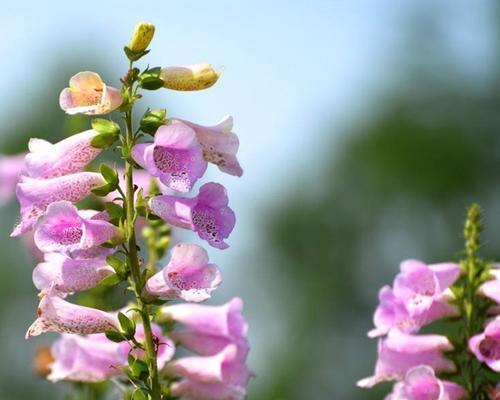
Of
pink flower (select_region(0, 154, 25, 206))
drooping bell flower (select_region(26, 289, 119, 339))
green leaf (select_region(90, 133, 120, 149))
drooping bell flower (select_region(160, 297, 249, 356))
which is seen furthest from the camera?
pink flower (select_region(0, 154, 25, 206))

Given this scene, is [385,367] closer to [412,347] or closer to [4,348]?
[412,347]

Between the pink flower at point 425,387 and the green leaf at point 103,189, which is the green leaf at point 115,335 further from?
the pink flower at point 425,387

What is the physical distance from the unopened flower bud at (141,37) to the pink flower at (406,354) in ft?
4.49

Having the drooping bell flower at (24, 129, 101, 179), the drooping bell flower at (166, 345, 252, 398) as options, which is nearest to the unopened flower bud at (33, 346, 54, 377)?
the drooping bell flower at (166, 345, 252, 398)

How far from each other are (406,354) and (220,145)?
1.25 meters

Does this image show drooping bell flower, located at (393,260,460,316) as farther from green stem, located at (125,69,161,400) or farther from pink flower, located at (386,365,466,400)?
green stem, located at (125,69,161,400)

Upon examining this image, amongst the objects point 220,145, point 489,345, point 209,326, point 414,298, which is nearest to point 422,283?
point 414,298

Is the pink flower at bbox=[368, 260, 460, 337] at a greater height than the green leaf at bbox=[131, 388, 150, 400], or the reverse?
the pink flower at bbox=[368, 260, 460, 337]

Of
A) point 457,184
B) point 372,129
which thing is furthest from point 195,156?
point 372,129

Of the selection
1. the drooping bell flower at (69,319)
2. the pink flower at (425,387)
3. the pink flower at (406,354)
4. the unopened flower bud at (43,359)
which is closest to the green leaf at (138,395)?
the drooping bell flower at (69,319)

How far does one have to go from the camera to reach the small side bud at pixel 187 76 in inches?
145

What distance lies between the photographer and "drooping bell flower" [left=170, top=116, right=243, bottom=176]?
3672mm

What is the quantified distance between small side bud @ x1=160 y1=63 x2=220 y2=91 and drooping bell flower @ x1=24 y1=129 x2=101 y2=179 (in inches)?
8.8

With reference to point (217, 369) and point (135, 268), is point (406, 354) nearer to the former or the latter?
point (217, 369)
